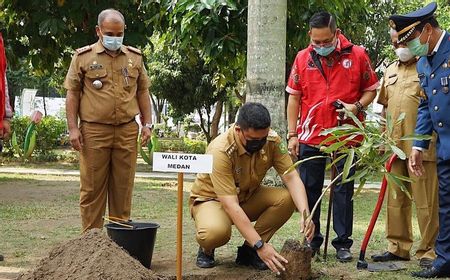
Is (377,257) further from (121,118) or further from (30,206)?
(30,206)

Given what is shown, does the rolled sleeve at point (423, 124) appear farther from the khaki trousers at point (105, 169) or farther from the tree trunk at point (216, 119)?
the tree trunk at point (216, 119)

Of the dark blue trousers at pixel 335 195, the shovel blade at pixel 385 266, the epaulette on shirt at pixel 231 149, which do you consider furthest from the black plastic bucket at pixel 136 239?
the shovel blade at pixel 385 266

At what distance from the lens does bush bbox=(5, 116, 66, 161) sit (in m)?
18.4

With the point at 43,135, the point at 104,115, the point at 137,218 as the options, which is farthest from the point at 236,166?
the point at 43,135

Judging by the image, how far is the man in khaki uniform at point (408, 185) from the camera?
16.9 ft

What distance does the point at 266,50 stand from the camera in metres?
6.98

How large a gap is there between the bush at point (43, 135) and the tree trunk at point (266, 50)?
12.4 meters

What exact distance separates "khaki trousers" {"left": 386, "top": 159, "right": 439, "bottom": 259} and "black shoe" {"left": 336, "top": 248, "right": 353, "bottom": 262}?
1.17 ft

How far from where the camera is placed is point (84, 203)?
209 inches

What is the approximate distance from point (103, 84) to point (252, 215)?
60.0 inches

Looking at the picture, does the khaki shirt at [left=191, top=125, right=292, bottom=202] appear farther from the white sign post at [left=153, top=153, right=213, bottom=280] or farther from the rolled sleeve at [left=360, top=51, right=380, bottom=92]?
the rolled sleeve at [left=360, top=51, right=380, bottom=92]

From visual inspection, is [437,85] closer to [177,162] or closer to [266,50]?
[177,162]

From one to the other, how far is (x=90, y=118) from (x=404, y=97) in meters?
2.43

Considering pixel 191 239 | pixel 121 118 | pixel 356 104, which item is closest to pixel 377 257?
pixel 356 104
